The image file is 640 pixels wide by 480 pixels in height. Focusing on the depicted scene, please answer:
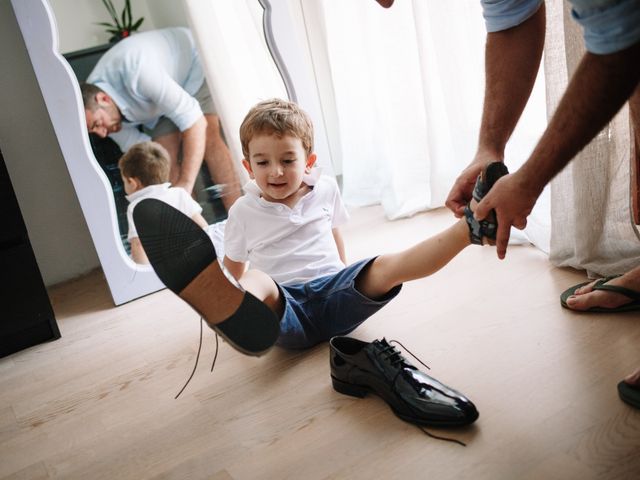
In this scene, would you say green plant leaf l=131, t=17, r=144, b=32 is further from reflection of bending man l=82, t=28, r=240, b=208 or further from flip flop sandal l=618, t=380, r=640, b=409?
flip flop sandal l=618, t=380, r=640, b=409

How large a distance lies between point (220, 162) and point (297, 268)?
70 centimetres

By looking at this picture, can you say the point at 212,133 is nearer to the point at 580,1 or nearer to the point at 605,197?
the point at 605,197

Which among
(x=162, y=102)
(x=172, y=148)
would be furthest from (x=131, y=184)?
(x=162, y=102)

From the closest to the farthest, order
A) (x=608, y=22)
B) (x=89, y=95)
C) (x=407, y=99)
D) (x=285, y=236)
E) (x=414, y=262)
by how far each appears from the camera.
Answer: (x=608, y=22) < (x=414, y=262) < (x=285, y=236) < (x=89, y=95) < (x=407, y=99)

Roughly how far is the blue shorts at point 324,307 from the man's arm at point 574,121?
0.38m

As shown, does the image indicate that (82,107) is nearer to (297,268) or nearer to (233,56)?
(233,56)

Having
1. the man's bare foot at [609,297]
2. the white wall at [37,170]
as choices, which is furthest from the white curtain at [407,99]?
the white wall at [37,170]

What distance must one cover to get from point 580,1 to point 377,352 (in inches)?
25.2

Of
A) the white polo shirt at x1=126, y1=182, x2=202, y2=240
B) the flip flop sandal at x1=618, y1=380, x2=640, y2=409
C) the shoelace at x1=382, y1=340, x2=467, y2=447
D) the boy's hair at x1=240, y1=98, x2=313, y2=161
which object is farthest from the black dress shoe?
the white polo shirt at x1=126, y1=182, x2=202, y2=240

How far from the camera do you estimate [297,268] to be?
1.34 meters

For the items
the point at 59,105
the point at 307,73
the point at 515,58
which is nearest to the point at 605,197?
the point at 515,58

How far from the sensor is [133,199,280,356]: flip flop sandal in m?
0.92

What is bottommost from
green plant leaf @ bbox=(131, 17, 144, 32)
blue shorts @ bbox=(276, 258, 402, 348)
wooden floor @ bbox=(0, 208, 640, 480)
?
wooden floor @ bbox=(0, 208, 640, 480)

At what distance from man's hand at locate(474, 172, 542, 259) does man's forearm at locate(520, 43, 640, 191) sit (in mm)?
36
